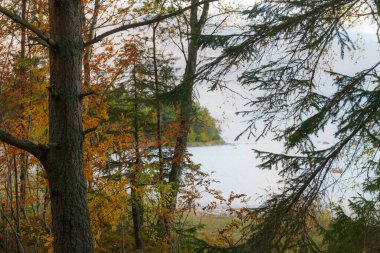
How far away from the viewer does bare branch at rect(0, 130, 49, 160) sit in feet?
10.1

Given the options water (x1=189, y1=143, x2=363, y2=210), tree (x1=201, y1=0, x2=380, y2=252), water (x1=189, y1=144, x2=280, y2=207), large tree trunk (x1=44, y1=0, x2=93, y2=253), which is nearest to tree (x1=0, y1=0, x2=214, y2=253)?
large tree trunk (x1=44, y1=0, x2=93, y2=253)

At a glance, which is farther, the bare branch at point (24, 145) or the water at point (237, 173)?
the water at point (237, 173)

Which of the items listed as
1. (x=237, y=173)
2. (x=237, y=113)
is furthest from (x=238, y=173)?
(x=237, y=113)

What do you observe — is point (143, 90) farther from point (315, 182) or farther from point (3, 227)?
point (315, 182)

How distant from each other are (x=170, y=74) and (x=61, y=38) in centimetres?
617

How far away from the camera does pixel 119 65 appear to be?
26.5 ft

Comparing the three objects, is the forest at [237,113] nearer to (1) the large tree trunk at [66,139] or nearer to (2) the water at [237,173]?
(1) the large tree trunk at [66,139]

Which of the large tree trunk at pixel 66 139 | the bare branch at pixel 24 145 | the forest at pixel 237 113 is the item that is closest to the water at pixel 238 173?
the forest at pixel 237 113

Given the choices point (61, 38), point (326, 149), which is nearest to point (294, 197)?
point (326, 149)

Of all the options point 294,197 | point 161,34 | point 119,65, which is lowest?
point 294,197

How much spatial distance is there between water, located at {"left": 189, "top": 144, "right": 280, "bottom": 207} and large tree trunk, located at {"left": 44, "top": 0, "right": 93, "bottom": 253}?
9217 millimetres

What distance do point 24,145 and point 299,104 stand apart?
3.24m

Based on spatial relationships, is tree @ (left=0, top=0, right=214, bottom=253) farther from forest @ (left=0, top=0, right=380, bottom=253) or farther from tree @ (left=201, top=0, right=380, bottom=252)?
tree @ (left=201, top=0, right=380, bottom=252)

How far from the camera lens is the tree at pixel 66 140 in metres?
3.43
